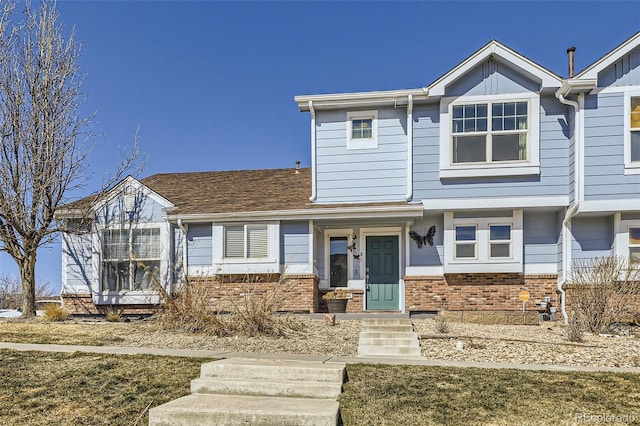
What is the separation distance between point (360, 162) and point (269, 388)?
910 centimetres

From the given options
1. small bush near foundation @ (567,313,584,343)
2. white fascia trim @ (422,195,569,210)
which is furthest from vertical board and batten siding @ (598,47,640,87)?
small bush near foundation @ (567,313,584,343)

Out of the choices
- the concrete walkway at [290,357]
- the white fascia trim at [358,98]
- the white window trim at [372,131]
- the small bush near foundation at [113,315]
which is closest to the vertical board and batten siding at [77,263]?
the small bush near foundation at [113,315]

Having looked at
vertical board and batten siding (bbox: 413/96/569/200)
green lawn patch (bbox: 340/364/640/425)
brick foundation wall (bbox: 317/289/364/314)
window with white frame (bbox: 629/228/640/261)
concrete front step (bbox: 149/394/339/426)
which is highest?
vertical board and batten siding (bbox: 413/96/569/200)

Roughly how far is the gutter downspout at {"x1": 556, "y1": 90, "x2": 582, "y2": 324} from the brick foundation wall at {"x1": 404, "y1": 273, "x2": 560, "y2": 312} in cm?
43

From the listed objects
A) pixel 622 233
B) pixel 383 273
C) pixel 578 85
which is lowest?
pixel 383 273

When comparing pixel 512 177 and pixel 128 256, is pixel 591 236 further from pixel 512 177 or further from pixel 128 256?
pixel 128 256

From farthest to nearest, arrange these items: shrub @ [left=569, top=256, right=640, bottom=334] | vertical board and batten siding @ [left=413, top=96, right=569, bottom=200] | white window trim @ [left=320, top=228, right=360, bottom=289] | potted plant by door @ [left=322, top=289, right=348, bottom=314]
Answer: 1. white window trim @ [left=320, top=228, right=360, bottom=289]
2. potted plant by door @ [left=322, top=289, right=348, bottom=314]
3. vertical board and batten siding @ [left=413, top=96, right=569, bottom=200]
4. shrub @ [left=569, top=256, right=640, bottom=334]

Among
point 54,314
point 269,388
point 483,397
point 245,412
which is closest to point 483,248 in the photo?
point 483,397

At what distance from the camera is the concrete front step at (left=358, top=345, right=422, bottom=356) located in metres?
8.48

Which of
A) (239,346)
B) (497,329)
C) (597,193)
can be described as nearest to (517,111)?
(597,193)

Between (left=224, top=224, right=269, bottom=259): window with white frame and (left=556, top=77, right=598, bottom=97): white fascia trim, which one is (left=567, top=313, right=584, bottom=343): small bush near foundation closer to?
(left=556, top=77, right=598, bottom=97): white fascia trim

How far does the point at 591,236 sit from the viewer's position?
12.7 meters

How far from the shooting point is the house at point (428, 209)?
487 inches

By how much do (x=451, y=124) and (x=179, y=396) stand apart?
10130 mm
